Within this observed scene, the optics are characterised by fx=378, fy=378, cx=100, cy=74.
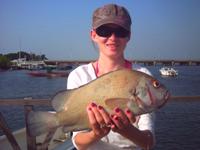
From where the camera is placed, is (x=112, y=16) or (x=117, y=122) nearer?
(x=117, y=122)

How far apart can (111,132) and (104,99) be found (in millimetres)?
427

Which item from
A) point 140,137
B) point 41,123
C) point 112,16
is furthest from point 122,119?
point 112,16

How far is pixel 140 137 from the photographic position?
2.28 metres

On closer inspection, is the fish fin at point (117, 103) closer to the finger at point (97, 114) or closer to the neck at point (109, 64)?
the finger at point (97, 114)

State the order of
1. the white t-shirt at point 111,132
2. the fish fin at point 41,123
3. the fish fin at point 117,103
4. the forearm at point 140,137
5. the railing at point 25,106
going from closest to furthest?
the fish fin at point 117,103
the fish fin at point 41,123
the forearm at point 140,137
the white t-shirt at point 111,132
the railing at point 25,106

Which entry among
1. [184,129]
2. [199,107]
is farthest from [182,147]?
[199,107]

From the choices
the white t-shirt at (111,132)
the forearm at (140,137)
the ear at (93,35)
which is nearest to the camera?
the forearm at (140,137)

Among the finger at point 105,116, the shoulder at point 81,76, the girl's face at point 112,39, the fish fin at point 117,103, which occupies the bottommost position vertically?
the finger at point 105,116

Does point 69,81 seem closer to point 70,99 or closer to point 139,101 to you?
point 70,99

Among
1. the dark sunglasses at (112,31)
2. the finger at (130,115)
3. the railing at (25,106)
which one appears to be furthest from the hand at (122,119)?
the railing at (25,106)

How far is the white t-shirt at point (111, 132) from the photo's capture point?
235 cm

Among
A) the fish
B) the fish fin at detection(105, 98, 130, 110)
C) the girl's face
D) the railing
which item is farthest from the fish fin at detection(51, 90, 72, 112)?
the railing

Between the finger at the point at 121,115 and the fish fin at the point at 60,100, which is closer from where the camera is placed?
the finger at the point at 121,115

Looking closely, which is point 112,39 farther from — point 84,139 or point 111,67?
point 84,139
